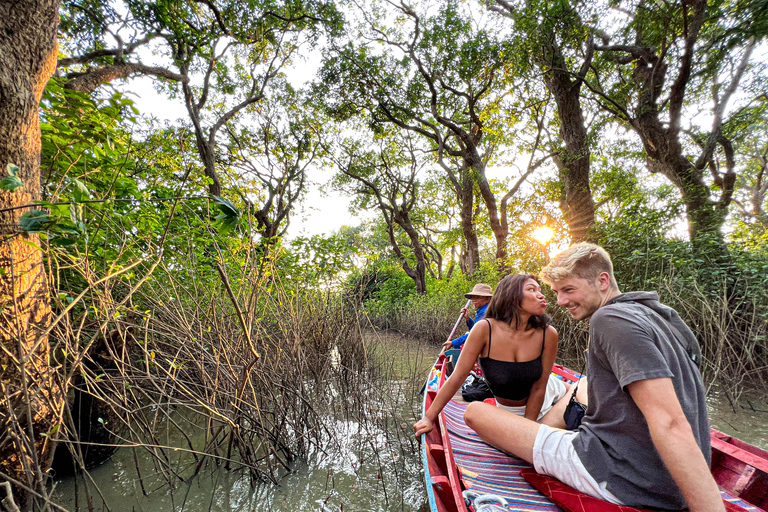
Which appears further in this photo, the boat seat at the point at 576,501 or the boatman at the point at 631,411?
the boat seat at the point at 576,501

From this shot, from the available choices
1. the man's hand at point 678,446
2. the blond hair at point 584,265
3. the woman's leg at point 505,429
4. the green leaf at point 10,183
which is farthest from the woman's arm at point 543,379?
the green leaf at point 10,183

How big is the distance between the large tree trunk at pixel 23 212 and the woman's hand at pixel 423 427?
90.9 inches

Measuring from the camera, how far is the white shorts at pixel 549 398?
2.38m

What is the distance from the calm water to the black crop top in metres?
1.48

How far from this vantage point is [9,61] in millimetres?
1966

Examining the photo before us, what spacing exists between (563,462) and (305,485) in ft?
8.56

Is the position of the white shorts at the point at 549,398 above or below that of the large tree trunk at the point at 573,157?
below

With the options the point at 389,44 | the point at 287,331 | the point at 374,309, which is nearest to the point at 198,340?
the point at 287,331

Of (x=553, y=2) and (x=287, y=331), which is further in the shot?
(x=553, y=2)

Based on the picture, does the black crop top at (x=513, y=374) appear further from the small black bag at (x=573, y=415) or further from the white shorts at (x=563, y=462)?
the white shorts at (x=563, y=462)

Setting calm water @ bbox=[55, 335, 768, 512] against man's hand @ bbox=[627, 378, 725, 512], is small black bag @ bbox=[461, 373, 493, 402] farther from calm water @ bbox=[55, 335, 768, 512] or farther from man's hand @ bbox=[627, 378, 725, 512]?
man's hand @ bbox=[627, 378, 725, 512]

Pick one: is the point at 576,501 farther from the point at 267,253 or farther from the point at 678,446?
the point at 267,253

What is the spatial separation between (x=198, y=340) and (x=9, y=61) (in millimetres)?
2360

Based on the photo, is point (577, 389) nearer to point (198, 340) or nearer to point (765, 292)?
point (198, 340)
